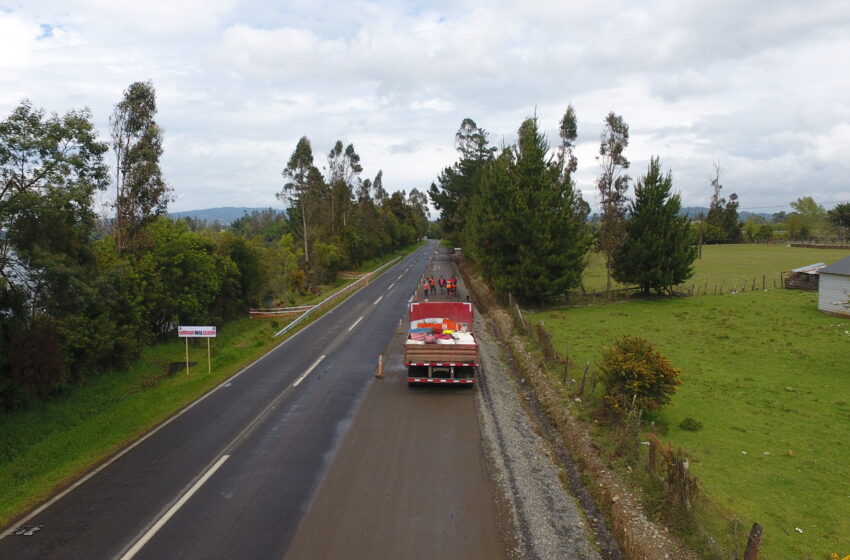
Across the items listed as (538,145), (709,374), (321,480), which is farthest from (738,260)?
(321,480)

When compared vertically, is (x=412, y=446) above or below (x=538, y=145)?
below

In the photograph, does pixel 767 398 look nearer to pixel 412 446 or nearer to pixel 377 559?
pixel 412 446

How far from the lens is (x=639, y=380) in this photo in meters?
13.5

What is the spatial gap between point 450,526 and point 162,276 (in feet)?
79.2

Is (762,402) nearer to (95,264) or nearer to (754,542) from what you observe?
(754,542)

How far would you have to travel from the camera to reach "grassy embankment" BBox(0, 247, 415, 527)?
11266mm

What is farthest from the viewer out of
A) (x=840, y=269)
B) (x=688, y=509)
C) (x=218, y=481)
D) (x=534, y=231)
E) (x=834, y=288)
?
(x=534, y=231)

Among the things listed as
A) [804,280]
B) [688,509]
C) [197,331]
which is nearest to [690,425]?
[688,509]

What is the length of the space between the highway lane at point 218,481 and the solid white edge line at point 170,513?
0.7 inches

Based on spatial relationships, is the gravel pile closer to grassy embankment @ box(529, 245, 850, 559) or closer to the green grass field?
grassy embankment @ box(529, 245, 850, 559)

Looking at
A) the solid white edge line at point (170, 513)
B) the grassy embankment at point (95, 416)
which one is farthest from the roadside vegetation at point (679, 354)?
the grassy embankment at point (95, 416)

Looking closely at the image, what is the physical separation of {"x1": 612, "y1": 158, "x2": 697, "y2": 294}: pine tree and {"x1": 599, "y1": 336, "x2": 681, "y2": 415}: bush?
87.3 ft

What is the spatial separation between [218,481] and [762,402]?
14856 mm

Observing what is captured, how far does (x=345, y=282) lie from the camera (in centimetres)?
6050
